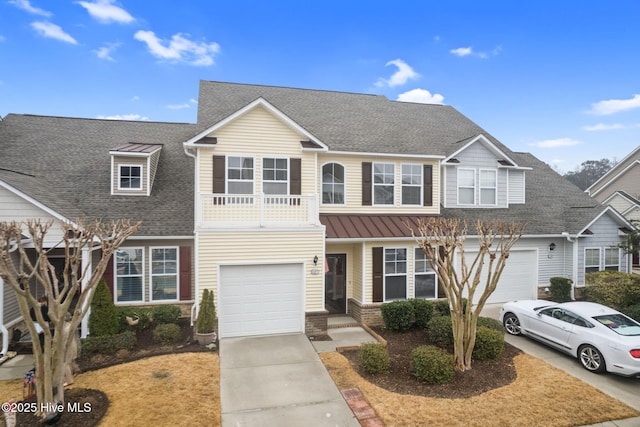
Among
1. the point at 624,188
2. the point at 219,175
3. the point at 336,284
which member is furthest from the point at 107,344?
the point at 624,188

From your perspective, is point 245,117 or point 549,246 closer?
point 245,117

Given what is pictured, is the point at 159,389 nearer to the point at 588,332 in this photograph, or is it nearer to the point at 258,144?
the point at 258,144

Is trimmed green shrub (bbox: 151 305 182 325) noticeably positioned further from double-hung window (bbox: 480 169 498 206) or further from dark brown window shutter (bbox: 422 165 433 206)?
double-hung window (bbox: 480 169 498 206)

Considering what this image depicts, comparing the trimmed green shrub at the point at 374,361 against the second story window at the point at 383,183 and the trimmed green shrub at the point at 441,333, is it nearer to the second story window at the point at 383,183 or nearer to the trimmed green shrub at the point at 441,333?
the trimmed green shrub at the point at 441,333

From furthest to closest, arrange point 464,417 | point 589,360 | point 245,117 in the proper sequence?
point 245,117
point 589,360
point 464,417

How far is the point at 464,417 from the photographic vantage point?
690 cm

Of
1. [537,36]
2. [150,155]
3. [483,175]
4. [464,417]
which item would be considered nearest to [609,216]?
[483,175]

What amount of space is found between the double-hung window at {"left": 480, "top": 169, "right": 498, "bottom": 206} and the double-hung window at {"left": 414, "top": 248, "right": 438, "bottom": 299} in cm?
488

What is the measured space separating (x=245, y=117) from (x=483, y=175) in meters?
11.2

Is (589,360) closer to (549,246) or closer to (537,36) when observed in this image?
(549,246)

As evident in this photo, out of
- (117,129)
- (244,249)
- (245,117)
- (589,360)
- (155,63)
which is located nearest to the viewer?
(589,360)

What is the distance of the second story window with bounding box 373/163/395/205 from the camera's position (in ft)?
46.5

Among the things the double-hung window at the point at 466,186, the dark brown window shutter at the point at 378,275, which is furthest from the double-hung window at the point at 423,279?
the double-hung window at the point at 466,186

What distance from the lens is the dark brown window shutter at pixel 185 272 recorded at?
1262 centimetres
